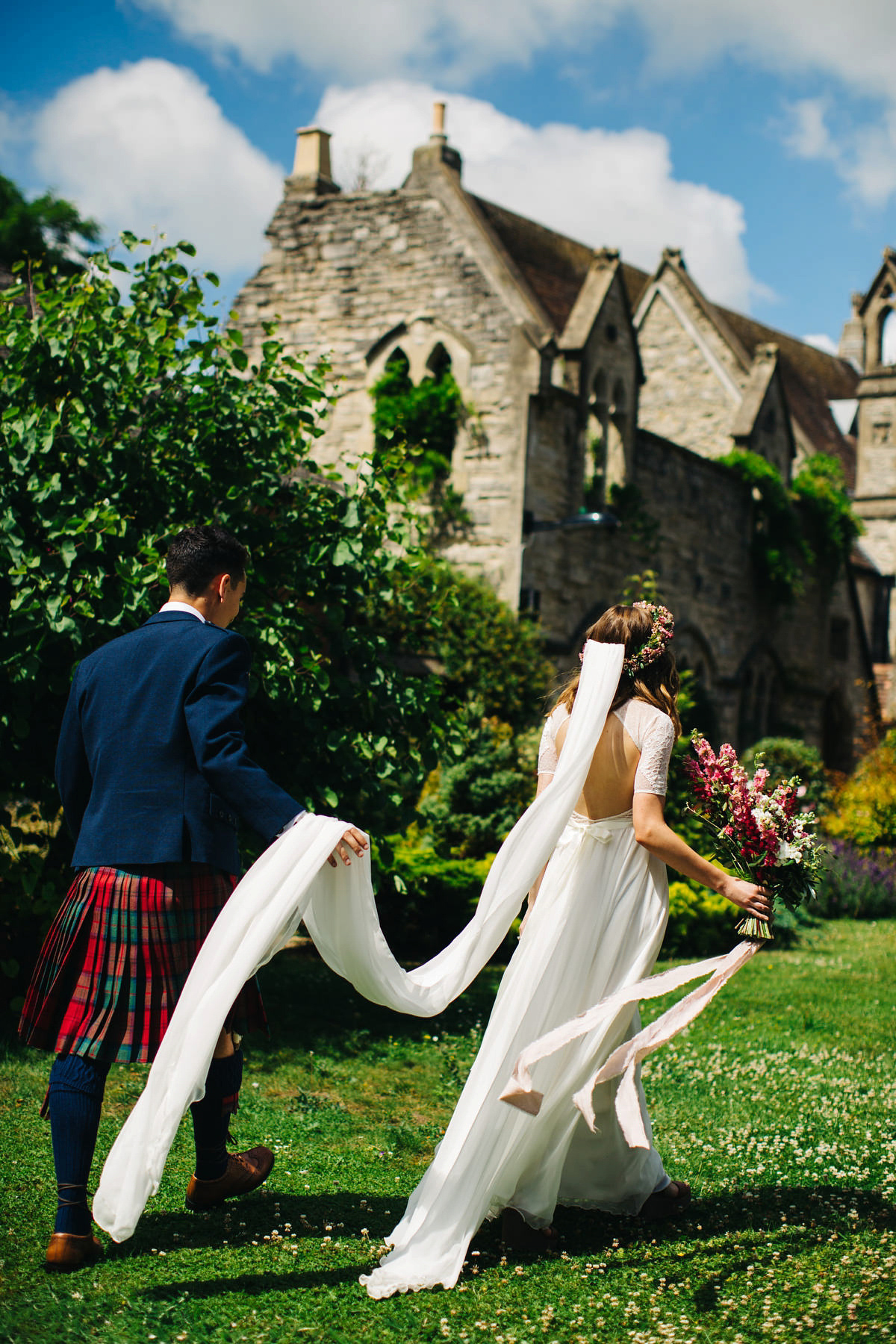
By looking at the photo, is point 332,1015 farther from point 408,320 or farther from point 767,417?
point 767,417

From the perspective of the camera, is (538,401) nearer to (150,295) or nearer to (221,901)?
(150,295)

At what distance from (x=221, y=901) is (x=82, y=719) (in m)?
0.74

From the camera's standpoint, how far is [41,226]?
30547 millimetres

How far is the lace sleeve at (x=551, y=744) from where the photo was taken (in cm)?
438

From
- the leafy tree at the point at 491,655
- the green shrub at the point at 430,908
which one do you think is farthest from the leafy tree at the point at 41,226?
the green shrub at the point at 430,908

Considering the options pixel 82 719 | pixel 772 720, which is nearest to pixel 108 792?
pixel 82 719

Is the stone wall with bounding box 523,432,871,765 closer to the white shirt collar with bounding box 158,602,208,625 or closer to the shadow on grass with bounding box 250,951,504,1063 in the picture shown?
the shadow on grass with bounding box 250,951,504,1063

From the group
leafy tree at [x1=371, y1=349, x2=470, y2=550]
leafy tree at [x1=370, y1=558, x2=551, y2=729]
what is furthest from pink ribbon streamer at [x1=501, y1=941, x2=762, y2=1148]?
leafy tree at [x1=371, y1=349, x2=470, y2=550]

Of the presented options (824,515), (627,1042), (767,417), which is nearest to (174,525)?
(627,1042)

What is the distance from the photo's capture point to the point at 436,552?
15922 millimetres

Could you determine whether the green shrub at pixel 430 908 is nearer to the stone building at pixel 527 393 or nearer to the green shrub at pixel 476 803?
the green shrub at pixel 476 803

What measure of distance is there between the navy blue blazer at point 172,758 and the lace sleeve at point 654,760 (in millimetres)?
1186

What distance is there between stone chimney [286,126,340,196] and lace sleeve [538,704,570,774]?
15.1 m

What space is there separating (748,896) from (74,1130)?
2.28 m
